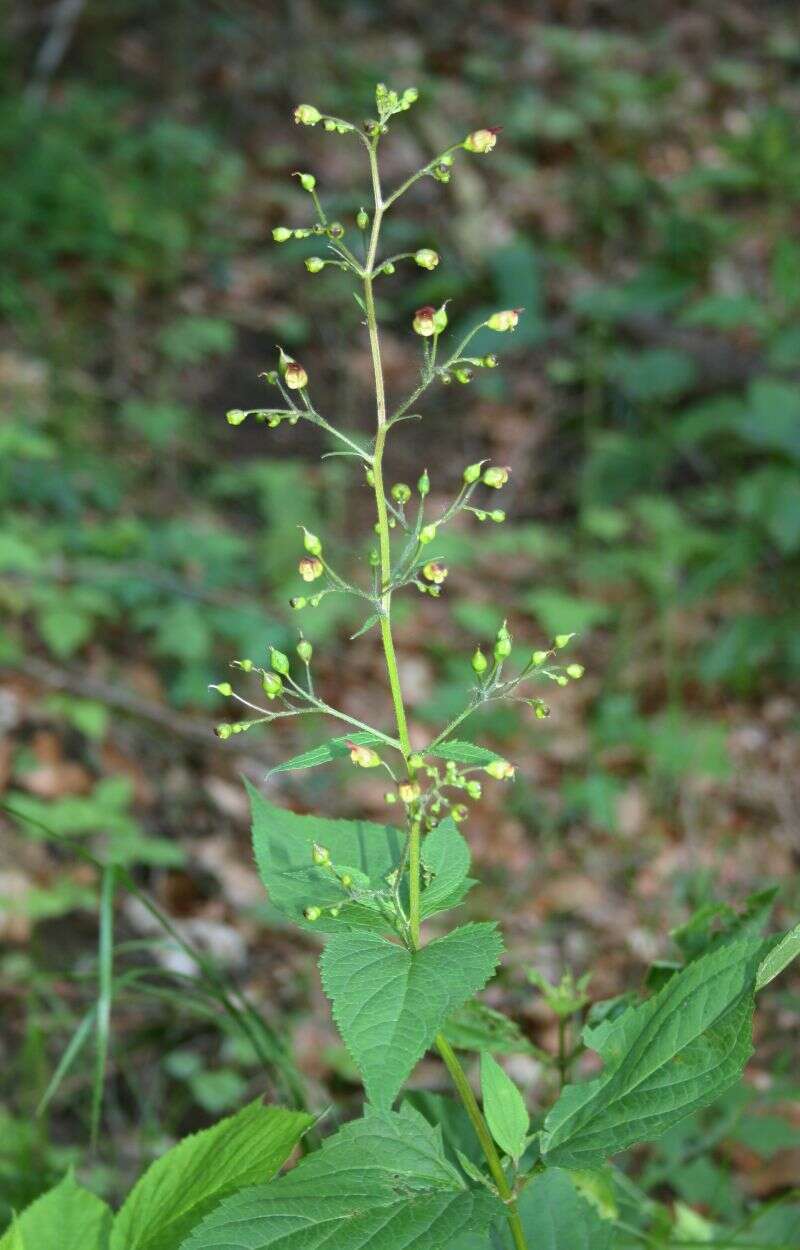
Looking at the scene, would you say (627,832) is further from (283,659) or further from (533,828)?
(283,659)

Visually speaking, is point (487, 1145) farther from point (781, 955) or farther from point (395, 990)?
point (781, 955)

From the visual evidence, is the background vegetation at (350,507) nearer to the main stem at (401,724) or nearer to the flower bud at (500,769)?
the main stem at (401,724)

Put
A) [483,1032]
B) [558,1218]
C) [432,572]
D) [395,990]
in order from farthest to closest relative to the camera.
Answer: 1. [483,1032]
2. [558,1218]
3. [432,572]
4. [395,990]

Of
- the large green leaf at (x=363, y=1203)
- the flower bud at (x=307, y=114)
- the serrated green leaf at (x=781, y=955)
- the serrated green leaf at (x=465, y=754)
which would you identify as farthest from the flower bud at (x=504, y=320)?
the large green leaf at (x=363, y=1203)

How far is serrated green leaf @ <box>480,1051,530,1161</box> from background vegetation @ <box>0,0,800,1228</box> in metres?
0.52

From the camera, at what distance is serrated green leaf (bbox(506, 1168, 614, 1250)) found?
1.24 m

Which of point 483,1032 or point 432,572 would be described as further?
point 483,1032

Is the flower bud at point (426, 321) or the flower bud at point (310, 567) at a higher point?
the flower bud at point (426, 321)

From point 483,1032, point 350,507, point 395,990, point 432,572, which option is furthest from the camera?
point 350,507

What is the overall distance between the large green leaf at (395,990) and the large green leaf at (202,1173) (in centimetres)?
24

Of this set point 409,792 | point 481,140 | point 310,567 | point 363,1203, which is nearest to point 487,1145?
point 363,1203

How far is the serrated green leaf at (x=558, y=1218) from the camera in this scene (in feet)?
4.06

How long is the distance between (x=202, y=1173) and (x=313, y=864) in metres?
0.35

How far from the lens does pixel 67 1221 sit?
1267mm
